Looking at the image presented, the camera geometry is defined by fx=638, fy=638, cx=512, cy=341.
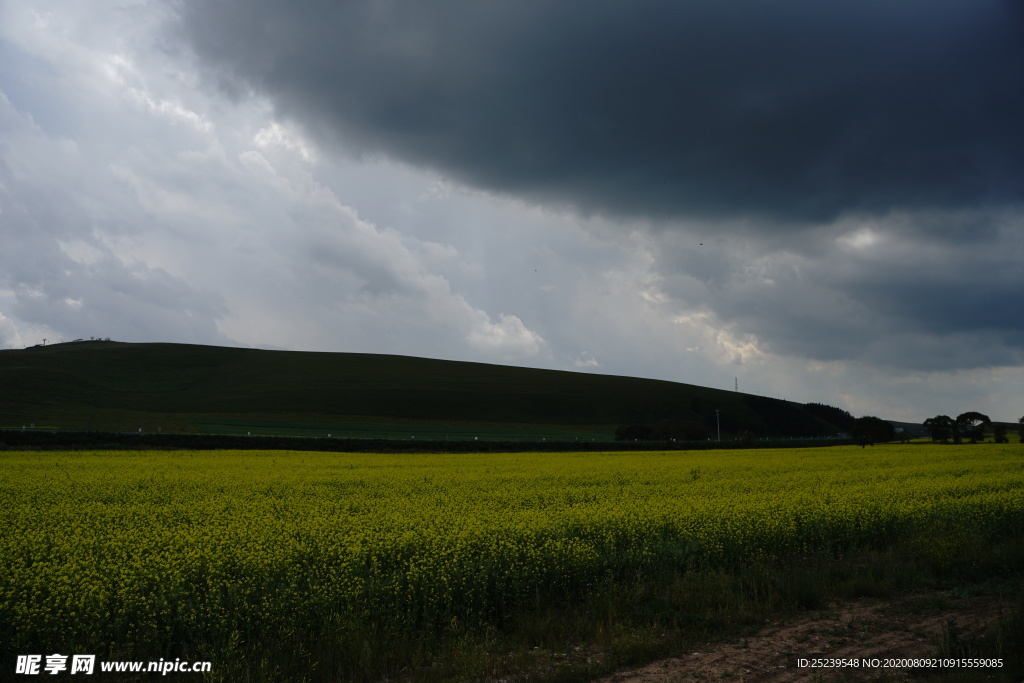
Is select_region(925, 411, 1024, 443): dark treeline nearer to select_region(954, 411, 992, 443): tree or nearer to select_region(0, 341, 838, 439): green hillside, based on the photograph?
select_region(954, 411, 992, 443): tree

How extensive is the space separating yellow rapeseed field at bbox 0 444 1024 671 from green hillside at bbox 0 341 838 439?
186 feet

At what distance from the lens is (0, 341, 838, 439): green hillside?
7694cm

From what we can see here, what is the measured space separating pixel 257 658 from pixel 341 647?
32.7 inches

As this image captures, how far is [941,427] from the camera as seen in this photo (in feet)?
213

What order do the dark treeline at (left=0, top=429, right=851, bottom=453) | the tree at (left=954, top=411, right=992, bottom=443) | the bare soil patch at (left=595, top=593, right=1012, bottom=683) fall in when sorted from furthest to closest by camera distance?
the tree at (left=954, top=411, right=992, bottom=443) < the dark treeline at (left=0, top=429, right=851, bottom=453) < the bare soil patch at (left=595, top=593, right=1012, bottom=683)

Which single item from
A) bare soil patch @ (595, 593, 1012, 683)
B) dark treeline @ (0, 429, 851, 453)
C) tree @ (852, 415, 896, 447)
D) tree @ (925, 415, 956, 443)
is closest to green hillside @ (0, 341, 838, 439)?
tree @ (852, 415, 896, 447)

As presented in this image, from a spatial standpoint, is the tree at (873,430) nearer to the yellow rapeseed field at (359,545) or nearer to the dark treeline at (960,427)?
the dark treeline at (960,427)

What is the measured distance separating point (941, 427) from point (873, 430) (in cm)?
676

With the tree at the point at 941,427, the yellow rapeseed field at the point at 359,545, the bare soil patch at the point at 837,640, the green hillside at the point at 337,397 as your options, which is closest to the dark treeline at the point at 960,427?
the tree at the point at 941,427

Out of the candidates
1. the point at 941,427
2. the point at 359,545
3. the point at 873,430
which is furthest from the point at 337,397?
the point at 359,545

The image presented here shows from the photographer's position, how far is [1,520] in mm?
12000

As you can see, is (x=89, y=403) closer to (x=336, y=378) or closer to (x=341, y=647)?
(x=336, y=378)

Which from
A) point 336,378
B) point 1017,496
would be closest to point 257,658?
point 1017,496

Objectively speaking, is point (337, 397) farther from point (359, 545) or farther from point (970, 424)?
point (359, 545)
